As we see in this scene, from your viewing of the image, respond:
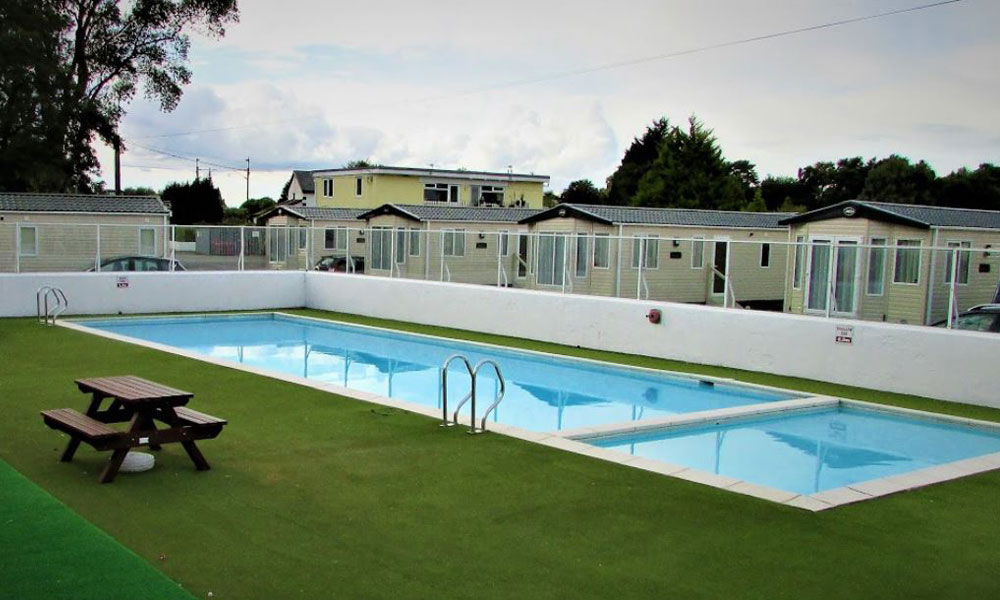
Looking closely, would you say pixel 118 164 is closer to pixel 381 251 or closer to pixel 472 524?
pixel 381 251

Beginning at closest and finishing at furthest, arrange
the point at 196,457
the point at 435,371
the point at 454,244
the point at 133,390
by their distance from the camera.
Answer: the point at 196,457
the point at 133,390
the point at 435,371
the point at 454,244

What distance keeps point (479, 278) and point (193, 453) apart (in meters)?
25.2

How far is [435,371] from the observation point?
15695 millimetres

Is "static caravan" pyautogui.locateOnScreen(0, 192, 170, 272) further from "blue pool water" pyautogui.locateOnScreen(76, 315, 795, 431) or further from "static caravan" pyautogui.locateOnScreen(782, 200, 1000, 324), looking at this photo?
"static caravan" pyautogui.locateOnScreen(782, 200, 1000, 324)

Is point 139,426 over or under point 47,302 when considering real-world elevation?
over

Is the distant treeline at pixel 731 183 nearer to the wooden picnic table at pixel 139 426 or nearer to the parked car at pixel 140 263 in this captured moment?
the parked car at pixel 140 263

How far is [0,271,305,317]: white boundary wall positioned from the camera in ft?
64.0

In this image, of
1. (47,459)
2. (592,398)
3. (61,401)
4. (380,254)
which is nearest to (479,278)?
(380,254)

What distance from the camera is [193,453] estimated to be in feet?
24.4

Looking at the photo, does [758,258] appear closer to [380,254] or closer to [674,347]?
[380,254]

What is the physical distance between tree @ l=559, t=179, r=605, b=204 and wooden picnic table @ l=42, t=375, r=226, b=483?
60090mm

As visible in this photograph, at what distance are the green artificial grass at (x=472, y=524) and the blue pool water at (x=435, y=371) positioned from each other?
385cm

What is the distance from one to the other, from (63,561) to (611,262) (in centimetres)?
2228

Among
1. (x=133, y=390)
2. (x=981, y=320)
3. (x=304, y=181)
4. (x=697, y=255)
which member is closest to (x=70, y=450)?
(x=133, y=390)
